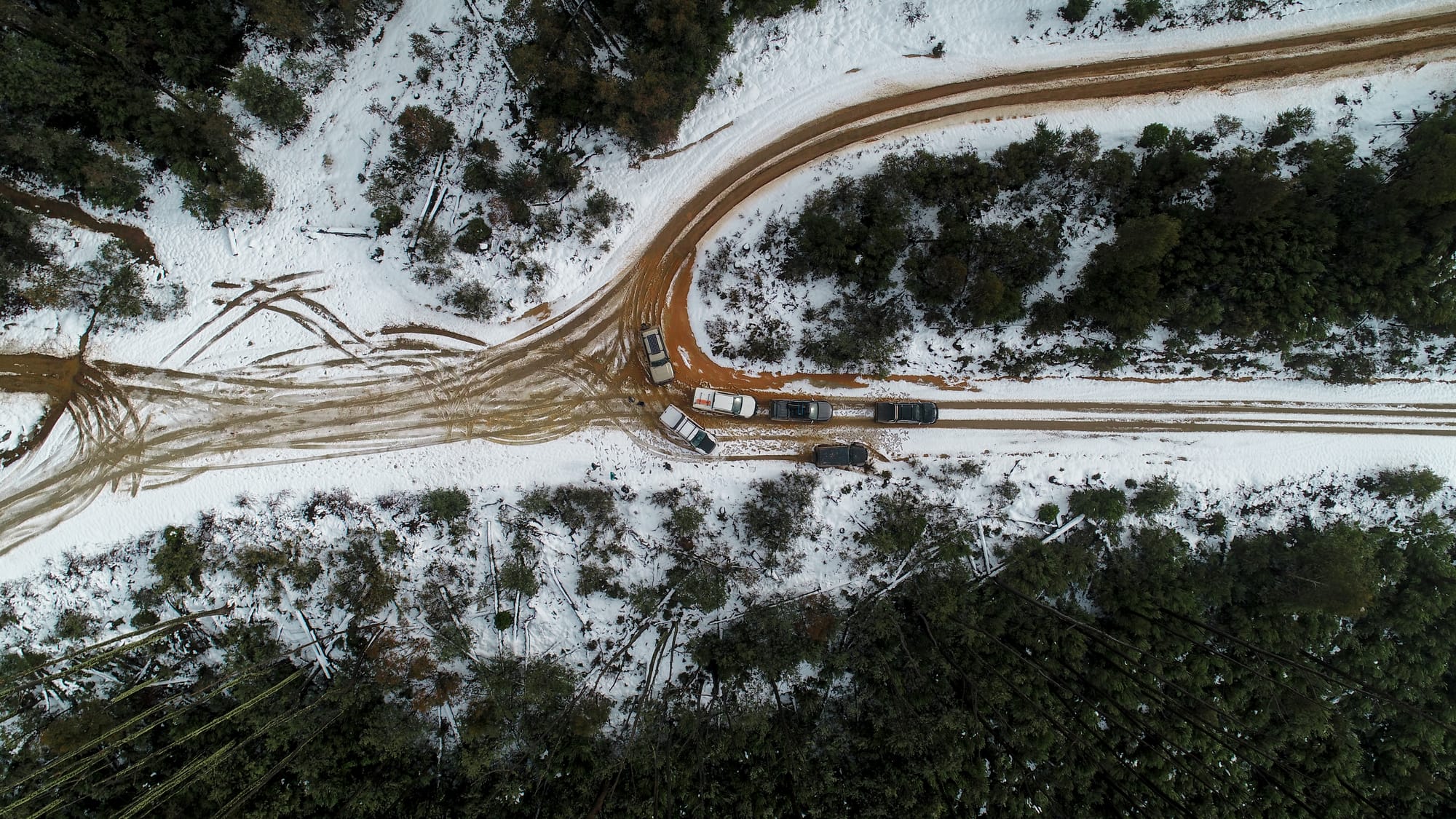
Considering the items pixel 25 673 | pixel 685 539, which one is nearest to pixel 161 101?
pixel 25 673

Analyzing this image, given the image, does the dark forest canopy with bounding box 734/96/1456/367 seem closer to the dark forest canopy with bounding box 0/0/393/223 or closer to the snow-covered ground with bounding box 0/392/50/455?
the dark forest canopy with bounding box 0/0/393/223

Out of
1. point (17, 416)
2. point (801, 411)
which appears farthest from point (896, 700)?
point (17, 416)

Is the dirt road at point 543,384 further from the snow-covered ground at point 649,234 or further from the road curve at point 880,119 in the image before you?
the snow-covered ground at point 649,234

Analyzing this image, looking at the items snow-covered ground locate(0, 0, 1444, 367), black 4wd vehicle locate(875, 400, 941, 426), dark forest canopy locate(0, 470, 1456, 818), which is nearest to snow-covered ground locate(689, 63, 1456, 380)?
black 4wd vehicle locate(875, 400, 941, 426)

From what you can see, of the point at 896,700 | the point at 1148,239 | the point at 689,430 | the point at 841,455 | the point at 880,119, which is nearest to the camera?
the point at 1148,239

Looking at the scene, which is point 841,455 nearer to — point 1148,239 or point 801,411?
point 801,411

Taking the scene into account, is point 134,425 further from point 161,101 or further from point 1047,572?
point 1047,572
